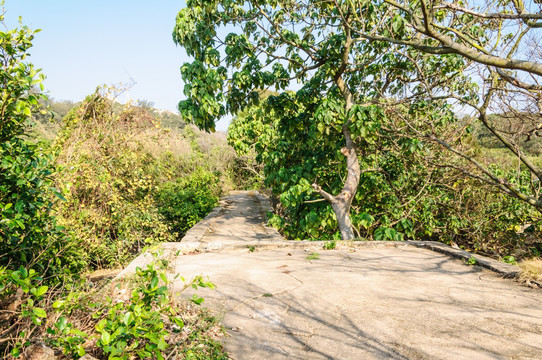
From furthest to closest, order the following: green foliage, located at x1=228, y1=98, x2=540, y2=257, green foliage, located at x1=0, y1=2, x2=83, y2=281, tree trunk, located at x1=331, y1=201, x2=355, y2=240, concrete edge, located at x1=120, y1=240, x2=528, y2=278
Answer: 1. green foliage, located at x1=228, y1=98, x2=540, y2=257
2. tree trunk, located at x1=331, y1=201, x2=355, y2=240
3. concrete edge, located at x1=120, y1=240, x2=528, y2=278
4. green foliage, located at x1=0, y1=2, x2=83, y2=281

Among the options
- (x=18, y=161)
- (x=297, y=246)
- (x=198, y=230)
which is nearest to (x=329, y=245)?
(x=297, y=246)

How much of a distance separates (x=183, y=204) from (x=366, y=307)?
728cm

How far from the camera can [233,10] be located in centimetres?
668

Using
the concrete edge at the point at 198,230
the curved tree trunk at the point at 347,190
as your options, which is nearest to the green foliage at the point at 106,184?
the concrete edge at the point at 198,230

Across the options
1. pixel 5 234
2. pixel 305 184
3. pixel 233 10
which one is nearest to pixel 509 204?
pixel 305 184

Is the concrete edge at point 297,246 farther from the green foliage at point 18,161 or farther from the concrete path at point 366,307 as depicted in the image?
the green foliage at point 18,161

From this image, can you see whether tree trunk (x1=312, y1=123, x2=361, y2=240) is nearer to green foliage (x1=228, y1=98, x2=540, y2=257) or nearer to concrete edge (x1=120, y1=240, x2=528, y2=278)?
green foliage (x1=228, y1=98, x2=540, y2=257)

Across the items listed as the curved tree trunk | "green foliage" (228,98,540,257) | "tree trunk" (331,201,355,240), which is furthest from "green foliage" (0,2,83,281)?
"tree trunk" (331,201,355,240)

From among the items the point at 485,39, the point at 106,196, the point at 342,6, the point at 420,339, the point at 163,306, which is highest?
the point at 342,6

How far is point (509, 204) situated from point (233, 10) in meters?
7.14

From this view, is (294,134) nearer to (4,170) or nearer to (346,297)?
(346,297)

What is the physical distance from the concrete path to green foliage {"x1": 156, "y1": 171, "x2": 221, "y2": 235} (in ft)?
14.2

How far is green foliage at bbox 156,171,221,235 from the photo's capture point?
9078 millimetres

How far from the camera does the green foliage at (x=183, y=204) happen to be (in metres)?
9.08
